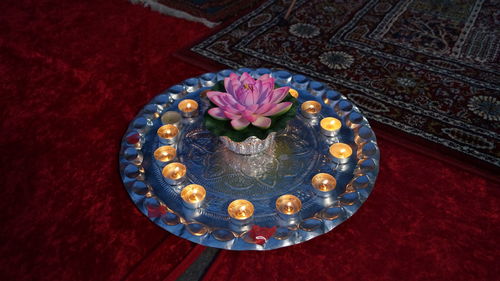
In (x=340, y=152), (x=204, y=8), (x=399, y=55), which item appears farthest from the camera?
(x=204, y=8)

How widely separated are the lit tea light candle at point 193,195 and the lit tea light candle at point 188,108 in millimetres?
248

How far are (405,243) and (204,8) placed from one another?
1519mm

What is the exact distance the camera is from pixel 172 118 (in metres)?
0.91

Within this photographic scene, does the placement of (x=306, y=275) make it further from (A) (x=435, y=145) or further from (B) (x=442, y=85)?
(B) (x=442, y=85)

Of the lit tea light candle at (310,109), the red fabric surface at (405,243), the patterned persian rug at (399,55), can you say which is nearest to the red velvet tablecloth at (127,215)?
the red fabric surface at (405,243)

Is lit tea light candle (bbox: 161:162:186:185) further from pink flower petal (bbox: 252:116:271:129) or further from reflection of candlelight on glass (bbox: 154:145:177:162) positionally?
pink flower petal (bbox: 252:116:271:129)

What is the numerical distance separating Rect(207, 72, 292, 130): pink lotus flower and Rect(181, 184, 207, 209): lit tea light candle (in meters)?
0.14

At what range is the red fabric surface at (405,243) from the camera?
33.8 inches

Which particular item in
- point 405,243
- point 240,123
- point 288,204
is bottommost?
point 405,243

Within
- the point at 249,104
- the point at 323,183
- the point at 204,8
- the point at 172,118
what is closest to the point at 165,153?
the point at 172,118

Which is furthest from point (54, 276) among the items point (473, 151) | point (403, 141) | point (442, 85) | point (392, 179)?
point (442, 85)

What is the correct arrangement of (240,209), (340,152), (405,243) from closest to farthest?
1. (240,209)
2. (340,152)
3. (405,243)

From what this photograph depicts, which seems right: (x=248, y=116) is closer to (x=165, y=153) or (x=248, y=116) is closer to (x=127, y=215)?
(x=165, y=153)

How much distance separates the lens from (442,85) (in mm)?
1416
